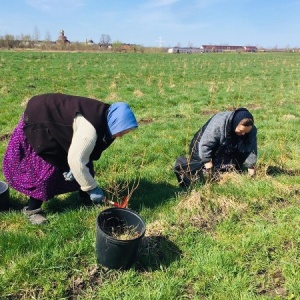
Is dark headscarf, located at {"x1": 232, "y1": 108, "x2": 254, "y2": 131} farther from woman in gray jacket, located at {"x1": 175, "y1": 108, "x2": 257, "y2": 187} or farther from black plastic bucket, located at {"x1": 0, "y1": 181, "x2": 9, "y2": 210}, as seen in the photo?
black plastic bucket, located at {"x1": 0, "y1": 181, "x2": 9, "y2": 210}

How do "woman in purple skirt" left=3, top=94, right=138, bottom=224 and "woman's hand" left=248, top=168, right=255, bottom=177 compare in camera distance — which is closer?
"woman in purple skirt" left=3, top=94, right=138, bottom=224

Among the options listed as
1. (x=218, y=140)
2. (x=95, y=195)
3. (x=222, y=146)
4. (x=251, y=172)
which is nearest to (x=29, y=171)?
(x=95, y=195)

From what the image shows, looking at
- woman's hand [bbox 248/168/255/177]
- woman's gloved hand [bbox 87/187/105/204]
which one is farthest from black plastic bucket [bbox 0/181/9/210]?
woman's hand [bbox 248/168/255/177]

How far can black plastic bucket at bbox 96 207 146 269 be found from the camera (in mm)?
2991

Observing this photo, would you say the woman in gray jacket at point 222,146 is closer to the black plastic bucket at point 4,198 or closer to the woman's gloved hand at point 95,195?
the woman's gloved hand at point 95,195

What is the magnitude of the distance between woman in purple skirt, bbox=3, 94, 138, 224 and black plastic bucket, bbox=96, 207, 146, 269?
329mm

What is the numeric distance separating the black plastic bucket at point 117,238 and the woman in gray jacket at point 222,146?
156cm

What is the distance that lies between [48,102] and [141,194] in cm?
190

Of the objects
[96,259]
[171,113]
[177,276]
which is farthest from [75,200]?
[171,113]

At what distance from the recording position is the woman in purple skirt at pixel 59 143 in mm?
3391

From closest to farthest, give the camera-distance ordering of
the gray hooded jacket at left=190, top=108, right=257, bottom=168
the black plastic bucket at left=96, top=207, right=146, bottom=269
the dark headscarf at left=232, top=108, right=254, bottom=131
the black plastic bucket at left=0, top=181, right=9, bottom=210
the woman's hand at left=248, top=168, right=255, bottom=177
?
the black plastic bucket at left=96, top=207, right=146, bottom=269 → the black plastic bucket at left=0, top=181, right=9, bottom=210 → the dark headscarf at left=232, top=108, right=254, bottom=131 → the gray hooded jacket at left=190, top=108, right=257, bottom=168 → the woman's hand at left=248, top=168, right=255, bottom=177

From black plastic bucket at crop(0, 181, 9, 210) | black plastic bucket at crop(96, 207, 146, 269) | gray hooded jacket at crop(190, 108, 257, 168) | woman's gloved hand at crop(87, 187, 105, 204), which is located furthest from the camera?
gray hooded jacket at crop(190, 108, 257, 168)

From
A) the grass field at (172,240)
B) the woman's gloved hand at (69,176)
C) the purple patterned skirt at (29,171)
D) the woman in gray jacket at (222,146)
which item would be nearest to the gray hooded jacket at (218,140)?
the woman in gray jacket at (222,146)

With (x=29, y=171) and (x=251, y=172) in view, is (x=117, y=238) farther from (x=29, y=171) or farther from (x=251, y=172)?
(x=251, y=172)
